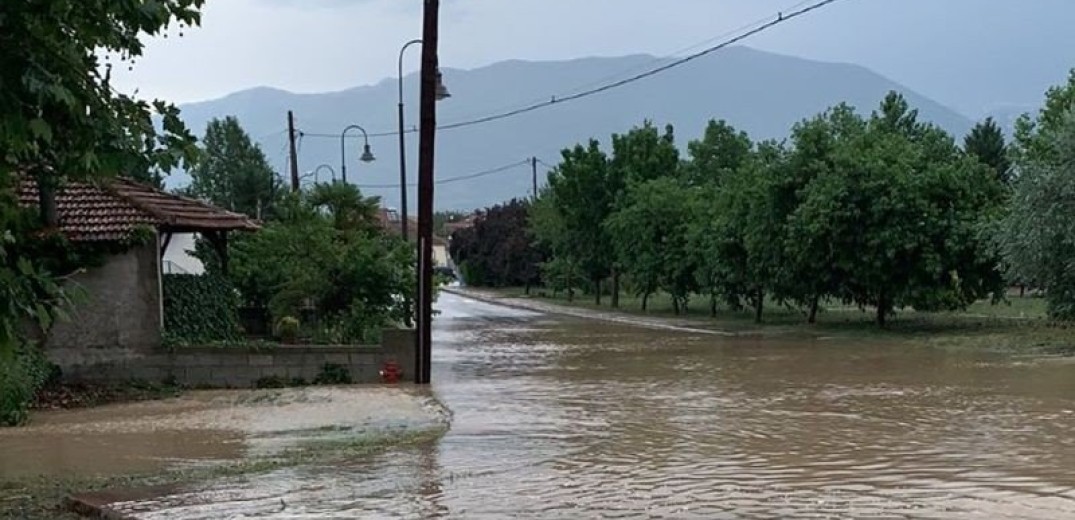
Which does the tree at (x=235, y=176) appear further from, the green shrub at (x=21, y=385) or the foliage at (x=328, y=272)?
the green shrub at (x=21, y=385)

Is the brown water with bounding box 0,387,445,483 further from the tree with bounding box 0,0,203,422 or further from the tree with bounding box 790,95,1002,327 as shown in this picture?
the tree with bounding box 790,95,1002,327

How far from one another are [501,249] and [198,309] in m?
62.5

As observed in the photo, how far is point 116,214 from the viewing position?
22250mm

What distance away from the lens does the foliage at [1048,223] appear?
25250mm

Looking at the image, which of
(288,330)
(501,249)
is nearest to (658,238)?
(288,330)

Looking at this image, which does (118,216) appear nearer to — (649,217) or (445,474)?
(445,474)

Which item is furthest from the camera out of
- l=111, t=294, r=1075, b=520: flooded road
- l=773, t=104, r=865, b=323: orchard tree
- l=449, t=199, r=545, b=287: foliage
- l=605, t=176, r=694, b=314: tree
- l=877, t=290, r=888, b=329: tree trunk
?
l=449, t=199, r=545, b=287: foliage

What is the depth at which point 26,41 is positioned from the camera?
5.79 meters

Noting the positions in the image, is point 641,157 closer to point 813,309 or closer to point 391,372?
point 813,309

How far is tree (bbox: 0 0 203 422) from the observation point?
563 centimetres

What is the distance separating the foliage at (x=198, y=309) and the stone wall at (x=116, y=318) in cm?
54

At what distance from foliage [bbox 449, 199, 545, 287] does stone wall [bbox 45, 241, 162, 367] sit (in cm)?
5468

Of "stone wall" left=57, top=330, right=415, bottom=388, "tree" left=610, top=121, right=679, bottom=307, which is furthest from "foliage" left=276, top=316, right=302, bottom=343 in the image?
"tree" left=610, top=121, right=679, bottom=307

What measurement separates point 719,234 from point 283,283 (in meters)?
18.4
